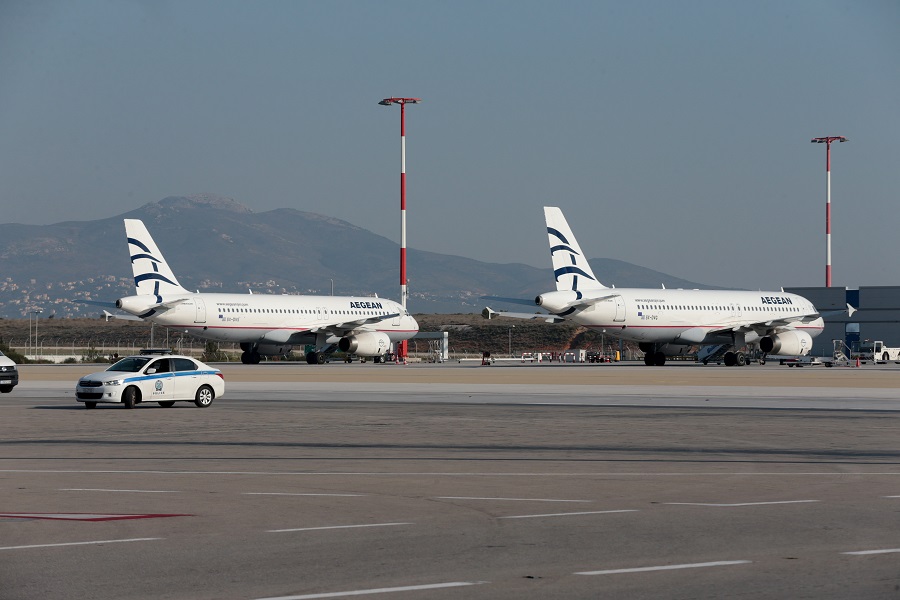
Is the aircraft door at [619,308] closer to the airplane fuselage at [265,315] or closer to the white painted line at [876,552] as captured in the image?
the airplane fuselage at [265,315]

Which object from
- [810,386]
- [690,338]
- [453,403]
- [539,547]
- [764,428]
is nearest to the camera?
[539,547]

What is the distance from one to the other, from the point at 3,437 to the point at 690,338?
6212 cm

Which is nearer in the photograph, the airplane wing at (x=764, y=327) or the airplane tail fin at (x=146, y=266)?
the airplane tail fin at (x=146, y=266)

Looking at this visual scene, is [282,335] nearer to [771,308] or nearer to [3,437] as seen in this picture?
[771,308]

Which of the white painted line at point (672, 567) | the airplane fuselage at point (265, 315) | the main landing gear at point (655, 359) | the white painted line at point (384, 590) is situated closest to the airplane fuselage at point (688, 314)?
the main landing gear at point (655, 359)

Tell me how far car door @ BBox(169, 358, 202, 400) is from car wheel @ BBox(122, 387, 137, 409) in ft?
3.94

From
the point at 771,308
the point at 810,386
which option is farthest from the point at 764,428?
the point at 771,308

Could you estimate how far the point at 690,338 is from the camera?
82.8m

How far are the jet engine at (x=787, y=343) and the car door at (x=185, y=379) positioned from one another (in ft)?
178

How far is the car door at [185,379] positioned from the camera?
3681 centimetres

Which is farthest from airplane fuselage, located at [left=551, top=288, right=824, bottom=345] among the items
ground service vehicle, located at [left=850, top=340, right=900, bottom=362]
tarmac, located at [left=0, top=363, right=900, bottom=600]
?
tarmac, located at [left=0, top=363, right=900, bottom=600]

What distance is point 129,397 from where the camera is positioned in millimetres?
35906

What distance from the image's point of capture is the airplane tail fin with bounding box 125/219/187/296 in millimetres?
78812

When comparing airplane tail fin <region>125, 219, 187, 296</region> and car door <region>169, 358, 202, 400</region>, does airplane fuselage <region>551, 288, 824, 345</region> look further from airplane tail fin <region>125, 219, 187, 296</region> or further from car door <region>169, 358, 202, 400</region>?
car door <region>169, 358, 202, 400</region>
